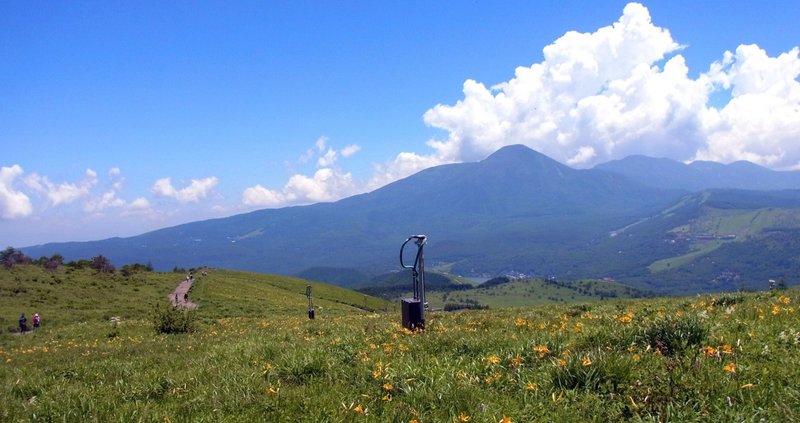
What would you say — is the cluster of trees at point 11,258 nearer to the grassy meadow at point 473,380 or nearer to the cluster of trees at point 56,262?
the cluster of trees at point 56,262

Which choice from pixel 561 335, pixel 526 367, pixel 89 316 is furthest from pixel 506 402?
pixel 89 316

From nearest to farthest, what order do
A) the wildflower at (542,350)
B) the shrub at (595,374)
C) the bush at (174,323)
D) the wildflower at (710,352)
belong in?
1. the shrub at (595,374)
2. the wildflower at (710,352)
3. the wildflower at (542,350)
4. the bush at (174,323)

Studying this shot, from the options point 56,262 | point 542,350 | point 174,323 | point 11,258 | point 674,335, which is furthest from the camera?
point 56,262

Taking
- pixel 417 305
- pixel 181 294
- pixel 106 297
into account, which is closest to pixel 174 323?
pixel 417 305

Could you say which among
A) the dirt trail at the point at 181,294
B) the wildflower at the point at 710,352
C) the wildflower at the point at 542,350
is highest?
the wildflower at the point at 710,352

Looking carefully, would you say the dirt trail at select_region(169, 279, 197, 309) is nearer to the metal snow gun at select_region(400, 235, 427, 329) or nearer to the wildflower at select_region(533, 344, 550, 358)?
the metal snow gun at select_region(400, 235, 427, 329)

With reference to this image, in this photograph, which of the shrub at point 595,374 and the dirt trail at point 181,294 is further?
the dirt trail at point 181,294

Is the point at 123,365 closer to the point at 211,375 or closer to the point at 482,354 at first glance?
the point at 211,375

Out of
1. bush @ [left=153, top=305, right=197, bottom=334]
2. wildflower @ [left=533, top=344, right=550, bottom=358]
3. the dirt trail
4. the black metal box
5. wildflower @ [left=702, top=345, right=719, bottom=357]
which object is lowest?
the dirt trail

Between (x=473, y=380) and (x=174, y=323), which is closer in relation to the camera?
(x=473, y=380)

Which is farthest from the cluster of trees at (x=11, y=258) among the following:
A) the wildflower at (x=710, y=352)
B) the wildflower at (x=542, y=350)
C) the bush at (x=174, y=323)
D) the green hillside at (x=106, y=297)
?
the wildflower at (x=710, y=352)

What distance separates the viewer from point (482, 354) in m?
7.72

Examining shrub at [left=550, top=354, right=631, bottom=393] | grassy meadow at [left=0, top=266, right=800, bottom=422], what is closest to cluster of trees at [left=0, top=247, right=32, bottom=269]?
grassy meadow at [left=0, top=266, right=800, bottom=422]

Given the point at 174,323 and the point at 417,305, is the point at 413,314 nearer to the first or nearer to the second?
the point at 417,305
